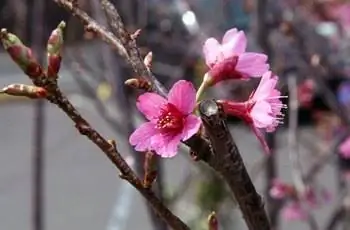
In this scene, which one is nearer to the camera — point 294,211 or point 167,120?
point 167,120

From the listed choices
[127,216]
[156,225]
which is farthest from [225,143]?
[127,216]

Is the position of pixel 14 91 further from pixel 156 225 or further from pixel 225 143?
pixel 156 225

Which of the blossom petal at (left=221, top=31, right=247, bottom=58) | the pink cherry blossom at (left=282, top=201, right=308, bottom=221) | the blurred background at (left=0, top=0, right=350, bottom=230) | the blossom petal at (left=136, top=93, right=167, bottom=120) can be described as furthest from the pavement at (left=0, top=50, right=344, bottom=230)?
the blossom petal at (left=136, top=93, right=167, bottom=120)

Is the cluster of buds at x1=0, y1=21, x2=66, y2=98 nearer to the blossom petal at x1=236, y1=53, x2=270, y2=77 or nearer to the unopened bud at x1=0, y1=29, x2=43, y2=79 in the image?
the unopened bud at x1=0, y1=29, x2=43, y2=79

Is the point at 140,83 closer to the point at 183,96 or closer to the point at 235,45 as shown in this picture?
the point at 183,96

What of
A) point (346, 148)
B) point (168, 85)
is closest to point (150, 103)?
point (346, 148)

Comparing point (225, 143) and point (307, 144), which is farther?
point (307, 144)

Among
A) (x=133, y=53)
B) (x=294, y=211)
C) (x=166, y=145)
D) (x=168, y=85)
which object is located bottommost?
(x=294, y=211)

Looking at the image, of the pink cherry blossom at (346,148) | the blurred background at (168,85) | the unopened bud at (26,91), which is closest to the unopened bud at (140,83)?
the unopened bud at (26,91)
